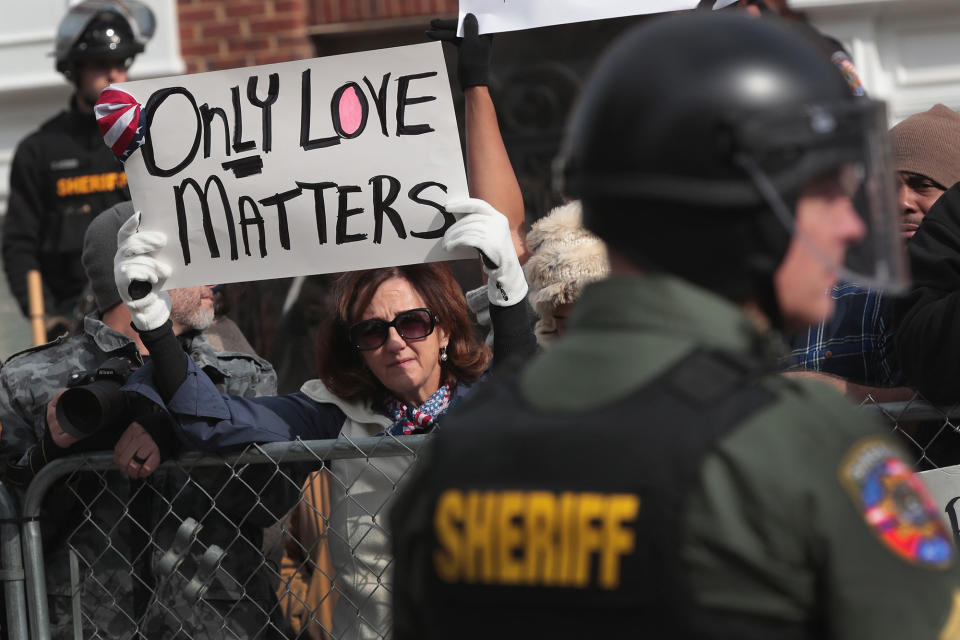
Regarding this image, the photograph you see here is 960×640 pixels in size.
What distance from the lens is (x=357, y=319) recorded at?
10.6 feet

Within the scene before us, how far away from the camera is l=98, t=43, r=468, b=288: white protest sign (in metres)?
3.13

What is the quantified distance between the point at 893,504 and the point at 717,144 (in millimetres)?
405

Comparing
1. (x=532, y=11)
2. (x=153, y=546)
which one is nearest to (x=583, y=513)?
(x=153, y=546)

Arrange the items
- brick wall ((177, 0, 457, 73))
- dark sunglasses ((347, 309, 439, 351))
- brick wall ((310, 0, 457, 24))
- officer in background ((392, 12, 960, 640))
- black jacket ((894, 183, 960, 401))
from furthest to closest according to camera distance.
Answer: brick wall ((177, 0, 457, 73)) → brick wall ((310, 0, 457, 24)) → dark sunglasses ((347, 309, 439, 351)) → black jacket ((894, 183, 960, 401)) → officer in background ((392, 12, 960, 640))

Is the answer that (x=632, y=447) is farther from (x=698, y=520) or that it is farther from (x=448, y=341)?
(x=448, y=341)

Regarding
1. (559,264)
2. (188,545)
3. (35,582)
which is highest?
(559,264)

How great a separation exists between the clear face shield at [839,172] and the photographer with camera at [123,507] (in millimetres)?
1927

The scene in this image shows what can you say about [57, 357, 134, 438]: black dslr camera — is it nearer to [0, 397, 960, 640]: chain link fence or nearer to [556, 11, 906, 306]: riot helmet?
[0, 397, 960, 640]: chain link fence

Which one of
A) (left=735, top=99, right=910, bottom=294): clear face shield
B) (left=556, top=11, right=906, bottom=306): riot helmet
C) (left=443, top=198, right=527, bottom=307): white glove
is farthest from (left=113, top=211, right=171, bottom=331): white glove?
(left=735, top=99, right=910, bottom=294): clear face shield

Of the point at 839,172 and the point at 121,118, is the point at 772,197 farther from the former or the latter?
the point at 121,118

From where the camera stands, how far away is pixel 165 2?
288 inches

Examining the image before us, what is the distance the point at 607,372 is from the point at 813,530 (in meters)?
0.26

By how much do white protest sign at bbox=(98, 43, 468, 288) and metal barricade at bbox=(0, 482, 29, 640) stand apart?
0.68 metres

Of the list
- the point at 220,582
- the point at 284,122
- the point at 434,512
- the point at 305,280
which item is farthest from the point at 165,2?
the point at 434,512
